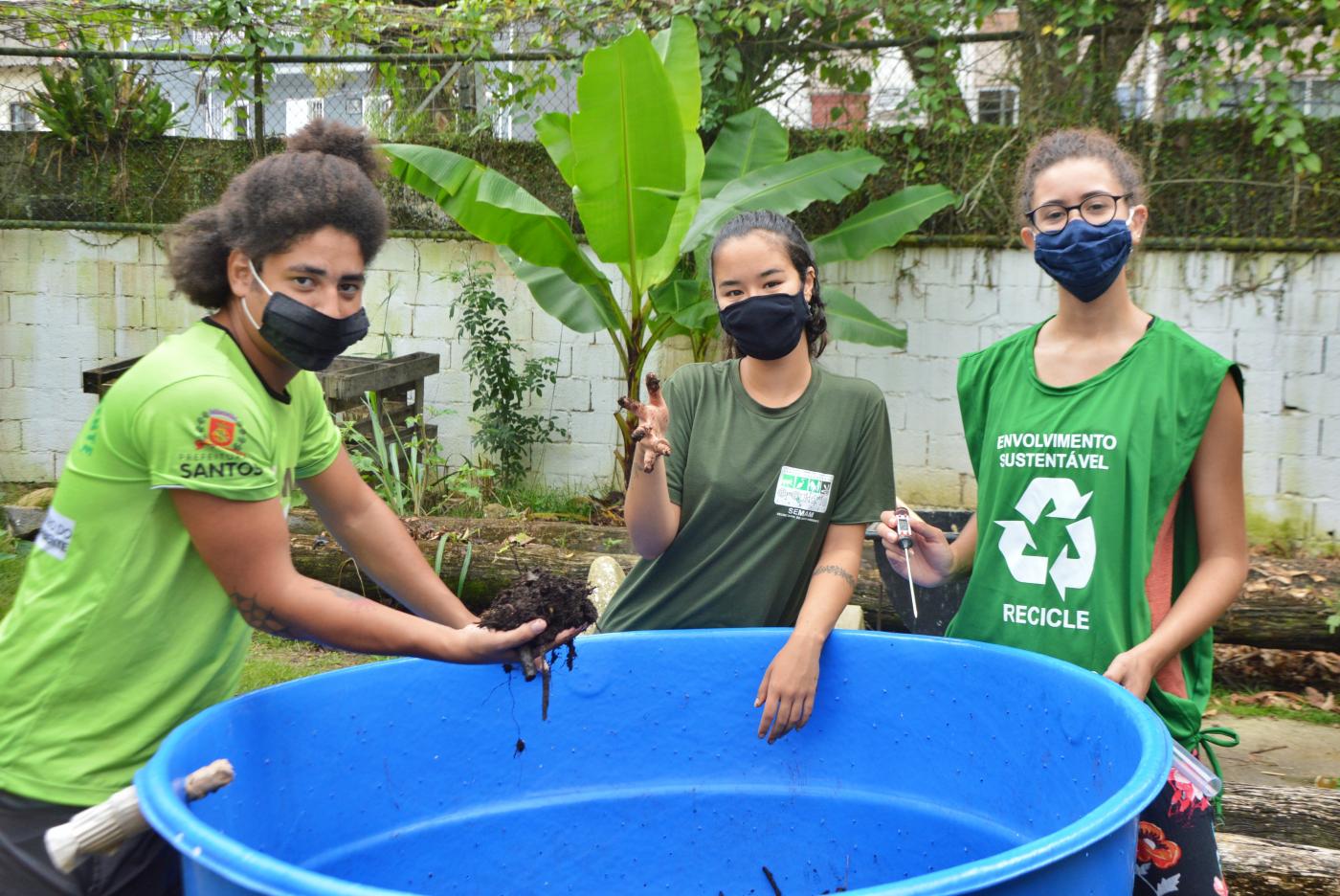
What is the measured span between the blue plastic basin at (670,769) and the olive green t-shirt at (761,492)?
8.7 inches


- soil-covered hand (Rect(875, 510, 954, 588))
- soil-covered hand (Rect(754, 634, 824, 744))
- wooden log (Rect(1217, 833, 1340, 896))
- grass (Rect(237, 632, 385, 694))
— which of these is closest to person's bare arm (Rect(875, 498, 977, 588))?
soil-covered hand (Rect(875, 510, 954, 588))

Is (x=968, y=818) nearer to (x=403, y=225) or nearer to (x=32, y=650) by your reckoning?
(x=32, y=650)

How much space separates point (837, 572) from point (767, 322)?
577 millimetres

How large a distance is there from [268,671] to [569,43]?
4.79m

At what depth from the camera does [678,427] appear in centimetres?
282

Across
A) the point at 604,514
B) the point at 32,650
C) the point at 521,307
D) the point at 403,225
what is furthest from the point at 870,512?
the point at 403,225

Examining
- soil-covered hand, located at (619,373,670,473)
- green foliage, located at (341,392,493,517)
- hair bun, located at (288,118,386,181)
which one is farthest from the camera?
green foliage, located at (341,392,493,517)

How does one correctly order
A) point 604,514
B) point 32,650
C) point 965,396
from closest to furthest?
point 32,650 → point 965,396 → point 604,514

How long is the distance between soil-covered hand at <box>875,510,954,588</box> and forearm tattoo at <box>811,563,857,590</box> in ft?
0.38

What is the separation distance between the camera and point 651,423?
7.94ft

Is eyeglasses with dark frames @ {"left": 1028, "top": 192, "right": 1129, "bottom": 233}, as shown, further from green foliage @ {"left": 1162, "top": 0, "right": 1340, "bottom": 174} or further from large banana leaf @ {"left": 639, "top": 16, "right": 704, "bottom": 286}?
green foliage @ {"left": 1162, "top": 0, "right": 1340, "bottom": 174}

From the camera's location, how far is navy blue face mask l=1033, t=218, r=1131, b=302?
2471mm

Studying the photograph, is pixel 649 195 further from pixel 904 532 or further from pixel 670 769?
pixel 670 769

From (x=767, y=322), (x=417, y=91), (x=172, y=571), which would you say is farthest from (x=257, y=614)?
(x=417, y=91)
